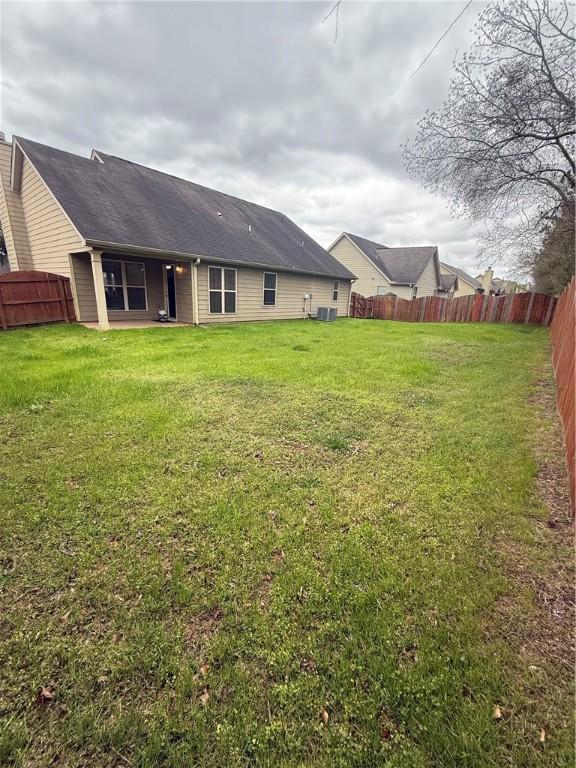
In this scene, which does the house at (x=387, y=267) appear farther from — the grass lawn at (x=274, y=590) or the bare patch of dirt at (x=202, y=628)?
the bare patch of dirt at (x=202, y=628)

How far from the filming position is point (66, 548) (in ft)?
6.79

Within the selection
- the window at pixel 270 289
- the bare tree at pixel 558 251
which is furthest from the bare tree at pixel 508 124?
the window at pixel 270 289

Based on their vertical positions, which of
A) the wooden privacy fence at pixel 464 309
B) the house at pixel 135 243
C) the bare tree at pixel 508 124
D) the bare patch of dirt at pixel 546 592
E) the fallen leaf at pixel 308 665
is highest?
the bare tree at pixel 508 124

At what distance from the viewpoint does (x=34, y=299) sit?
9.23 m

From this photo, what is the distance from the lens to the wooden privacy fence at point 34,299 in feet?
28.6

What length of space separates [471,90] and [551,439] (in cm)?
935

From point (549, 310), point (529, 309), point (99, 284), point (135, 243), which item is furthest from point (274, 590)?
point (529, 309)

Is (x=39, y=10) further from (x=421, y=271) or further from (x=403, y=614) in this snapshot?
(x=421, y=271)

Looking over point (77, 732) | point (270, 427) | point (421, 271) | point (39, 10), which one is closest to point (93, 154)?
point (39, 10)

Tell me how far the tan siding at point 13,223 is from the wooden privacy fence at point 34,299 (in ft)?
12.7

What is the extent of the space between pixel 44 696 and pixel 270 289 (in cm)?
1376

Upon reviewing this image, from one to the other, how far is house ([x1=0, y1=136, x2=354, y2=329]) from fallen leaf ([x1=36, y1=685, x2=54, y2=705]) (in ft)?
30.9

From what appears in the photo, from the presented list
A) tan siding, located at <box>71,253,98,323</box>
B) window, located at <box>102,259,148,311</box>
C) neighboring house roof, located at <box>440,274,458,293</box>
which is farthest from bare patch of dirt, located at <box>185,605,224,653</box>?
neighboring house roof, located at <box>440,274,458,293</box>

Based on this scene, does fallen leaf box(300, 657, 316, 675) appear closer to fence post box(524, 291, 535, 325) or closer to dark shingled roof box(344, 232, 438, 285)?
fence post box(524, 291, 535, 325)
